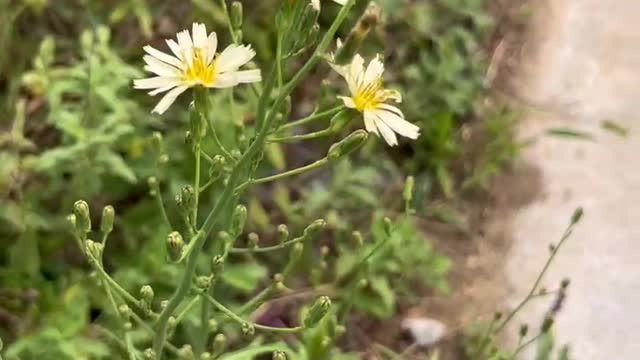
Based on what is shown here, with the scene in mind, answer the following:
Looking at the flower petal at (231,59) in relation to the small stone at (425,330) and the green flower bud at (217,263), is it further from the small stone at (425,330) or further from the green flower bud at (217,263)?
the small stone at (425,330)

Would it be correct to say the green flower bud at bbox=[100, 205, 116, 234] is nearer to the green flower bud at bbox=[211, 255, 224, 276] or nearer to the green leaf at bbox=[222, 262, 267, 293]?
the green flower bud at bbox=[211, 255, 224, 276]

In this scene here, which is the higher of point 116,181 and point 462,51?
point 462,51

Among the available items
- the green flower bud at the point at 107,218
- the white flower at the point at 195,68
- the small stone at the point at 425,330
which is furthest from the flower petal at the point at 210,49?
the small stone at the point at 425,330

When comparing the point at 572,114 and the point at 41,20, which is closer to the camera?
the point at 41,20

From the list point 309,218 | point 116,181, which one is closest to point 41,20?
point 116,181

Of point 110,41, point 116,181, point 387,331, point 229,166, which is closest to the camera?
point 229,166

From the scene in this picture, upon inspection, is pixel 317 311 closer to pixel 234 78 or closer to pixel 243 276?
pixel 234 78

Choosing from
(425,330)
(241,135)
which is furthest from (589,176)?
(241,135)

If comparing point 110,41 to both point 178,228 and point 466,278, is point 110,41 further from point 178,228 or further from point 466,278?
point 466,278
